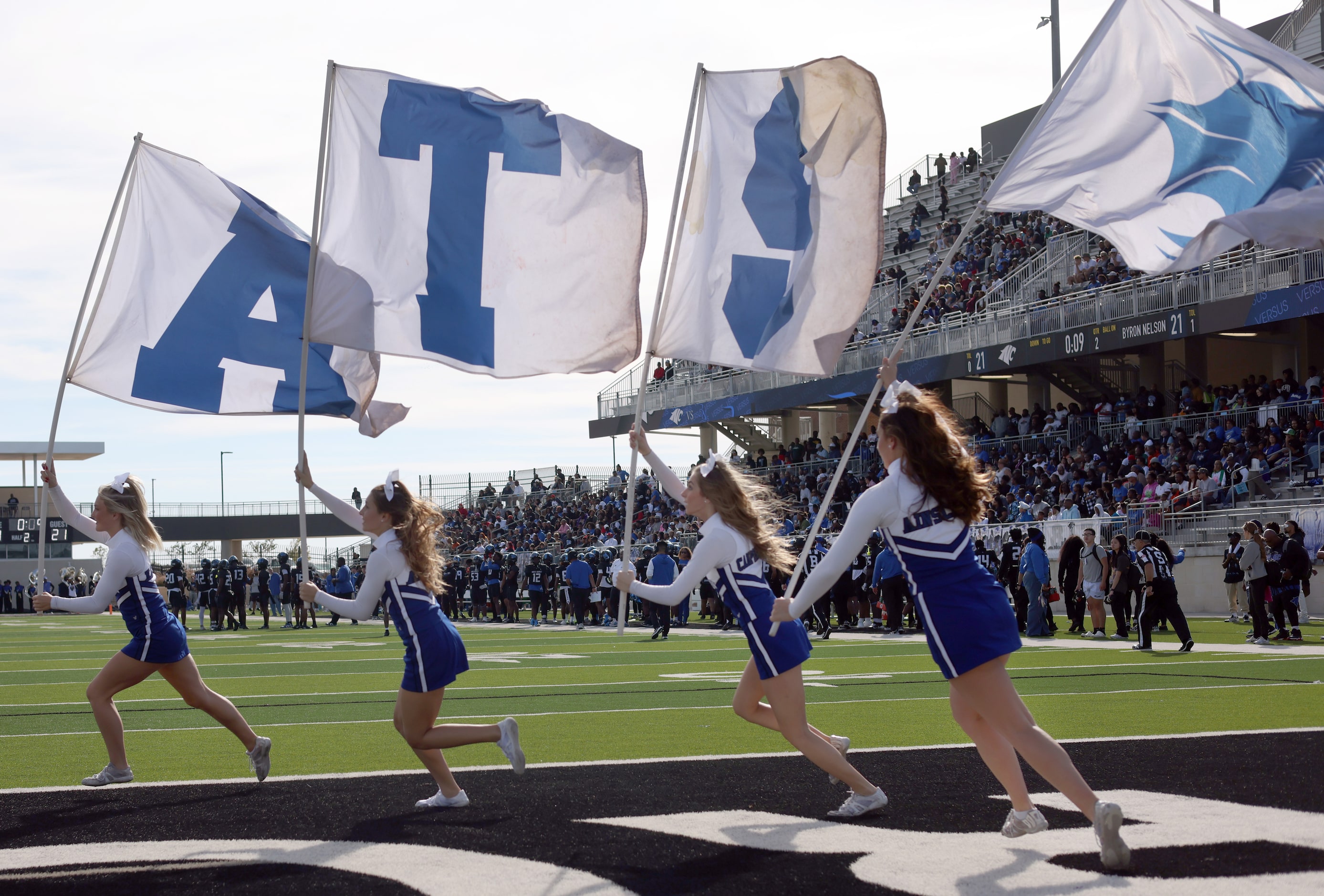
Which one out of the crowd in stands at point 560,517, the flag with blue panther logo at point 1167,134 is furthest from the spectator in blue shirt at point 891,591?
the crowd in stands at point 560,517

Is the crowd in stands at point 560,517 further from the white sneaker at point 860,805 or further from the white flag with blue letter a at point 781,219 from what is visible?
the white sneaker at point 860,805

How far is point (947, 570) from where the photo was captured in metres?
5.17

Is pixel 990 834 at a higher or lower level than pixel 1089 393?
lower

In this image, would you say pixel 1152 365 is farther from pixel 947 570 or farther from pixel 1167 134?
pixel 947 570

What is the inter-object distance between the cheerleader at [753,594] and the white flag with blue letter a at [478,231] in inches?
65.8

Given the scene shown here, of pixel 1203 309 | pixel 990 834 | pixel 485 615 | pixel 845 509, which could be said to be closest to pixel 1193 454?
pixel 1203 309

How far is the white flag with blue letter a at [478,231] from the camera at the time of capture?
784cm

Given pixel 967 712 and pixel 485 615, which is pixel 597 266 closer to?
pixel 967 712

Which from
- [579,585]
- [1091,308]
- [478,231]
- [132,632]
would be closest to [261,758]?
[132,632]

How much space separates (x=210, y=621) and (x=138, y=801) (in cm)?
2691

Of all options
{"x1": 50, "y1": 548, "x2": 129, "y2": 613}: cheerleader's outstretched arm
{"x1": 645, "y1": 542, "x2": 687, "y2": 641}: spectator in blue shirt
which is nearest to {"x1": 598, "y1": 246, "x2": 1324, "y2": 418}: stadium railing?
{"x1": 645, "y1": 542, "x2": 687, "y2": 641}: spectator in blue shirt

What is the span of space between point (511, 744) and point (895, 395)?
2.63 m

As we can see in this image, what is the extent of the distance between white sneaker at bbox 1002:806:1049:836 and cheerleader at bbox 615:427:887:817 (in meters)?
0.74

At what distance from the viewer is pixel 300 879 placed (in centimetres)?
483
